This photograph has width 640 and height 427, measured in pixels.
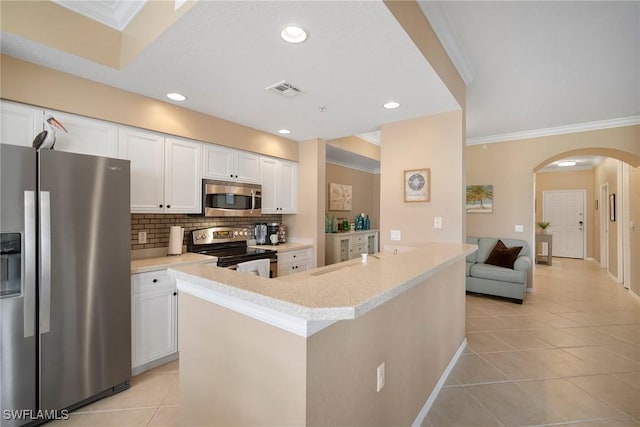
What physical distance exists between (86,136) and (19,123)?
0.38 meters

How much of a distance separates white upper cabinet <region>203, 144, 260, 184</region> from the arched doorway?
15.2 feet

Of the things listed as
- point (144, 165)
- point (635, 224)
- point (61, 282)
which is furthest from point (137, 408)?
point (635, 224)

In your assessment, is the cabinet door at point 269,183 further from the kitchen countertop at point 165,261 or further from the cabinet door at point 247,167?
the kitchen countertop at point 165,261

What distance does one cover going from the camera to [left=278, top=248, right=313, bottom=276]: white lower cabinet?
361 cm

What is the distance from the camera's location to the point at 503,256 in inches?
175

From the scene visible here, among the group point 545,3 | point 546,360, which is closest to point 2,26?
point 545,3

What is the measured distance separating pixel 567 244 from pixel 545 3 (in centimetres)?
872

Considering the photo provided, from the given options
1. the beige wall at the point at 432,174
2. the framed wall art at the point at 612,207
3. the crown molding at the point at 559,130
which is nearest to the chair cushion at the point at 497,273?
the beige wall at the point at 432,174

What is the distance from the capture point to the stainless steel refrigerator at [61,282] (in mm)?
1644

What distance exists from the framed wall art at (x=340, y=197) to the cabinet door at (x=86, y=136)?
3.81 metres

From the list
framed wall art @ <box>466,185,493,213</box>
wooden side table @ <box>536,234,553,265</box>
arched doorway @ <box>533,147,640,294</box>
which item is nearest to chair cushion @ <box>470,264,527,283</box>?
framed wall art @ <box>466,185,493,213</box>

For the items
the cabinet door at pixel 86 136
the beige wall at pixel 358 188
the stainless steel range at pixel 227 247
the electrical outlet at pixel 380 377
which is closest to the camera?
the electrical outlet at pixel 380 377

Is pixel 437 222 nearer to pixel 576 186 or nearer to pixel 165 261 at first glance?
pixel 165 261

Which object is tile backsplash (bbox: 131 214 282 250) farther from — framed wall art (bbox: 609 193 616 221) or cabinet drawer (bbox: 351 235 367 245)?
framed wall art (bbox: 609 193 616 221)
